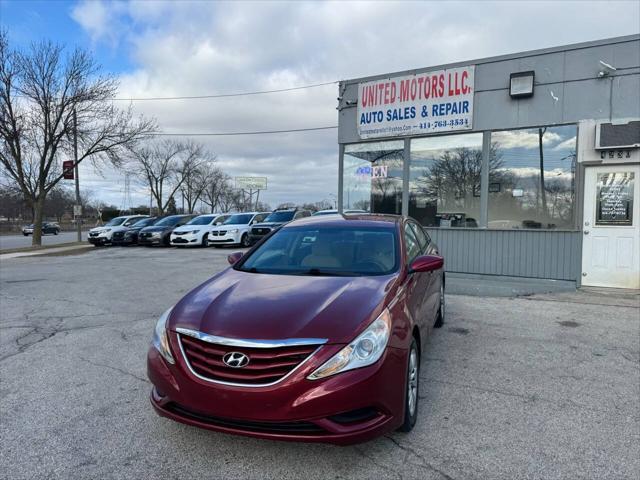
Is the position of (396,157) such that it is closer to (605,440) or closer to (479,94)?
(479,94)

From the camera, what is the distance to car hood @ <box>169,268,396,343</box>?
2709 mm

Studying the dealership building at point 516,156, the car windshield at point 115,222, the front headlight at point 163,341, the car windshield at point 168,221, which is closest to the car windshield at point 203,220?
the car windshield at point 168,221

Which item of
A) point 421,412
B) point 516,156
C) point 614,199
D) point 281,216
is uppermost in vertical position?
point 516,156

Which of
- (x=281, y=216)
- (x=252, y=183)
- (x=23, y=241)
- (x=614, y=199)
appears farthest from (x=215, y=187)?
(x=614, y=199)

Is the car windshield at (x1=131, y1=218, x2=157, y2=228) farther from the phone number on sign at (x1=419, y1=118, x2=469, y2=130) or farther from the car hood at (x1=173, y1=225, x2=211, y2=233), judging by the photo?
the phone number on sign at (x1=419, y1=118, x2=469, y2=130)

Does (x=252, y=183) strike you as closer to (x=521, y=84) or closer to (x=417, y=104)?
(x=417, y=104)

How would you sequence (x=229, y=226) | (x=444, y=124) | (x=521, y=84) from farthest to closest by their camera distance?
(x=229, y=226) < (x=444, y=124) < (x=521, y=84)

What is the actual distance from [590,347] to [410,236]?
2.49 m

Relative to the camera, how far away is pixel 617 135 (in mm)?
8078

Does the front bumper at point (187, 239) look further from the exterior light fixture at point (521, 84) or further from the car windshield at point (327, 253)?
the car windshield at point (327, 253)

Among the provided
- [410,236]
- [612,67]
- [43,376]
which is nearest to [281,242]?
[410,236]

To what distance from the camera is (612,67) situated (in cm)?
809

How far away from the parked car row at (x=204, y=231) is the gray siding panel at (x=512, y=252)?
10137 millimetres

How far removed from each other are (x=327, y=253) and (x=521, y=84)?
6.97 meters
